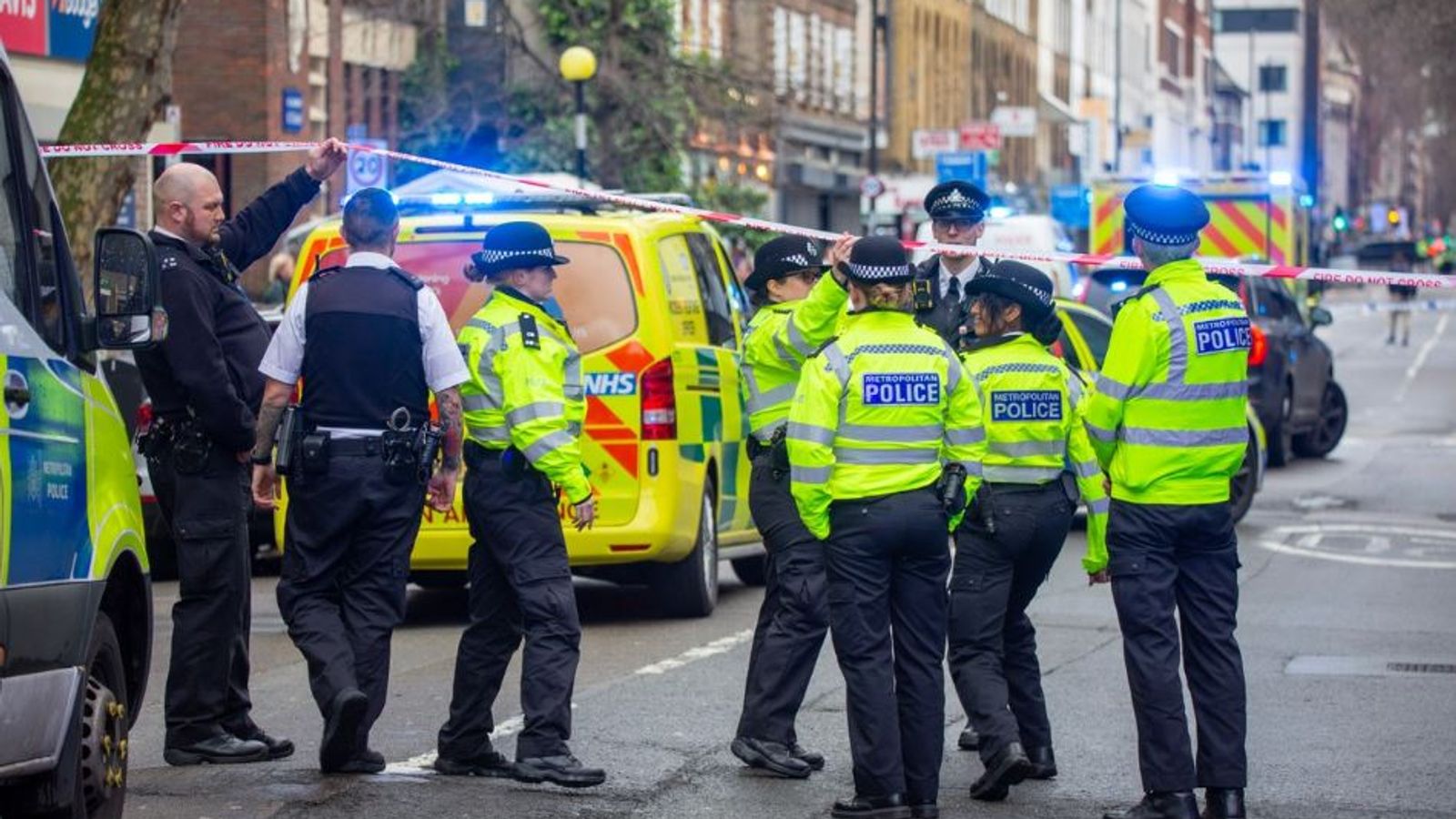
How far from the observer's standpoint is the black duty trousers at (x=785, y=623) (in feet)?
29.0

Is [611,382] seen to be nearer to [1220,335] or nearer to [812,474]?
[812,474]

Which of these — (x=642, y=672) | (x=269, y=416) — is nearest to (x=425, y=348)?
(x=269, y=416)

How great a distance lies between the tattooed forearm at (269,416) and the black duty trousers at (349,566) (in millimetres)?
144

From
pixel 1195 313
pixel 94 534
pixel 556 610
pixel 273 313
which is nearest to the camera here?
pixel 94 534

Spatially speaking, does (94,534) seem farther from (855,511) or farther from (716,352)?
(716,352)

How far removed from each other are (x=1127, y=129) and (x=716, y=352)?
8059cm

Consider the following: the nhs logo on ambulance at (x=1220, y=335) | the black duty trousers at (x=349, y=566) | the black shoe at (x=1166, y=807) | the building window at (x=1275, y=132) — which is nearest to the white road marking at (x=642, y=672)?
the black duty trousers at (x=349, y=566)

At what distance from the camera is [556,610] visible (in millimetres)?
8602

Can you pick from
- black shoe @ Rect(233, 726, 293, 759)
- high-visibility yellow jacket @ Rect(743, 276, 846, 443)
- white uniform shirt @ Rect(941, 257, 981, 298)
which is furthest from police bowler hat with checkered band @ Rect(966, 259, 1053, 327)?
black shoe @ Rect(233, 726, 293, 759)

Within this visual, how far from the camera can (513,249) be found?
345 inches

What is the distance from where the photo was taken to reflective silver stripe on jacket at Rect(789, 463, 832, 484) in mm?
7969

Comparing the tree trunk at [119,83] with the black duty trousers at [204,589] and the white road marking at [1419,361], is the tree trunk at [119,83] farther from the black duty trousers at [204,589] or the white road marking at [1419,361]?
the white road marking at [1419,361]

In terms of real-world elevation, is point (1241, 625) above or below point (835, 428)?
below

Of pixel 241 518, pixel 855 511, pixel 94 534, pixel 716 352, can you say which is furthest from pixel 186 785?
pixel 716 352
